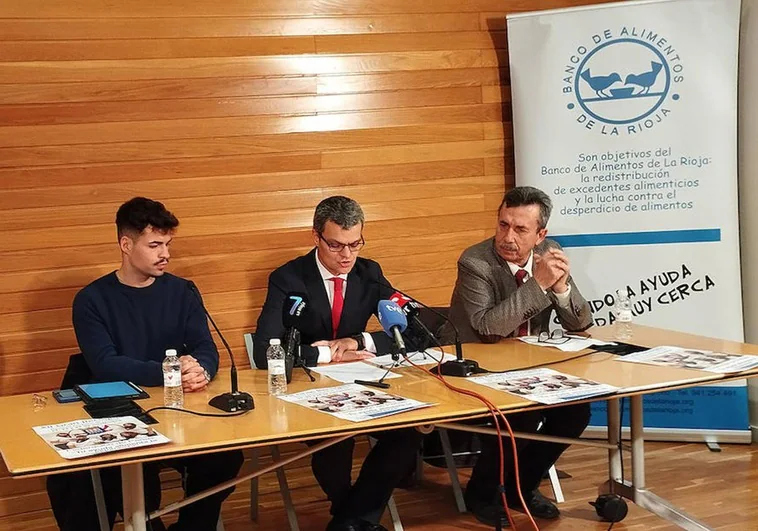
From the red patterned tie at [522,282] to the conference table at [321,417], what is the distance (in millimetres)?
205

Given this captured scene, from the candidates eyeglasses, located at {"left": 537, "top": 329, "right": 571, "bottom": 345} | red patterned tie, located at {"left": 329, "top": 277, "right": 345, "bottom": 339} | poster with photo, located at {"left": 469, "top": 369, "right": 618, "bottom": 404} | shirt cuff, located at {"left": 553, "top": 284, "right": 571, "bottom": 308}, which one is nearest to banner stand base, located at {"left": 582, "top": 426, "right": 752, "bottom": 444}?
eyeglasses, located at {"left": 537, "top": 329, "right": 571, "bottom": 345}

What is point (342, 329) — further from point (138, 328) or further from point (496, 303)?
point (138, 328)

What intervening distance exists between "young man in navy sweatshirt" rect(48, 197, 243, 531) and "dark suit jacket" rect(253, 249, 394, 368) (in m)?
0.29

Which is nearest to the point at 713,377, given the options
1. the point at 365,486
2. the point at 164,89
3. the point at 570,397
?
the point at 570,397

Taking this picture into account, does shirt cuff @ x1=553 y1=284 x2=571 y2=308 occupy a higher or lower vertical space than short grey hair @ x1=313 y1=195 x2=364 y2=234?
lower

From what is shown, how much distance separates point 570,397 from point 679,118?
2.32 meters

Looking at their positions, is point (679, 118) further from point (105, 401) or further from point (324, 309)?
point (105, 401)

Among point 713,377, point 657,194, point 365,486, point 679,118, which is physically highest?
point 679,118

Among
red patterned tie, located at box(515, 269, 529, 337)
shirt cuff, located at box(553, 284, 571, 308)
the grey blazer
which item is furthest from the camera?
red patterned tie, located at box(515, 269, 529, 337)

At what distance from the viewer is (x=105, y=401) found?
10.1 feet

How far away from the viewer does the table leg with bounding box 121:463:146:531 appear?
111 inches

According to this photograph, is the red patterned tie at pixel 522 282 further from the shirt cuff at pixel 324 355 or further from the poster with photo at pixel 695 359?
the shirt cuff at pixel 324 355

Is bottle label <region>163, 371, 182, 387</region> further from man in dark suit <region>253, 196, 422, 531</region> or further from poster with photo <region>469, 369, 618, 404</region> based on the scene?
poster with photo <region>469, 369, 618, 404</region>

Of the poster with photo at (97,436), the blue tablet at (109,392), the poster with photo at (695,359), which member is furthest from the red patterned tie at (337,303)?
the poster with photo at (97,436)
